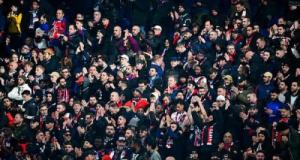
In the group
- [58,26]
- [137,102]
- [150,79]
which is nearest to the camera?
[137,102]

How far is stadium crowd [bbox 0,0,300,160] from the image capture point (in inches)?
465

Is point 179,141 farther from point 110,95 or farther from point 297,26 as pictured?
point 297,26

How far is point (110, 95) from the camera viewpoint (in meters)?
13.1

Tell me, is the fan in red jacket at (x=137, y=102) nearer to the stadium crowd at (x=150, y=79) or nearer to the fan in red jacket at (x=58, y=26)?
the stadium crowd at (x=150, y=79)

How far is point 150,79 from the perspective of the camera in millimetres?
13492

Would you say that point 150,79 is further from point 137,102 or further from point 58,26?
point 58,26

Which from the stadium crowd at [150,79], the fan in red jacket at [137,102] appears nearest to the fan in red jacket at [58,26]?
the stadium crowd at [150,79]

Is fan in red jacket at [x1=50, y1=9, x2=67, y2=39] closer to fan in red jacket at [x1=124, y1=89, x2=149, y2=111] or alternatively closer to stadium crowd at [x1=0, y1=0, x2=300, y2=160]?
stadium crowd at [x1=0, y1=0, x2=300, y2=160]

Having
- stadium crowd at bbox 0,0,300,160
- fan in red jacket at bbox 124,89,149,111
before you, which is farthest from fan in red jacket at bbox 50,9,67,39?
fan in red jacket at bbox 124,89,149,111

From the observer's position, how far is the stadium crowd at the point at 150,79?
11.8 m

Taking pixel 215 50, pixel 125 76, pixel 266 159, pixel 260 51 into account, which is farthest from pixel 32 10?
pixel 266 159

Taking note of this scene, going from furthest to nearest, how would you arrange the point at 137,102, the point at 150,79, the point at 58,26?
1. the point at 58,26
2. the point at 150,79
3. the point at 137,102

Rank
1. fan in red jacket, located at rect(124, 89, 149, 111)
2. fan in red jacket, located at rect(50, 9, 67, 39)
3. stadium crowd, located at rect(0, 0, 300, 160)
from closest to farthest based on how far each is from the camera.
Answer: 1. stadium crowd, located at rect(0, 0, 300, 160)
2. fan in red jacket, located at rect(124, 89, 149, 111)
3. fan in red jacket, located at rect(50, 9, 67, 39)

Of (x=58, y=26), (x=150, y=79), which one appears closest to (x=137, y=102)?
(x=150, y=79)
